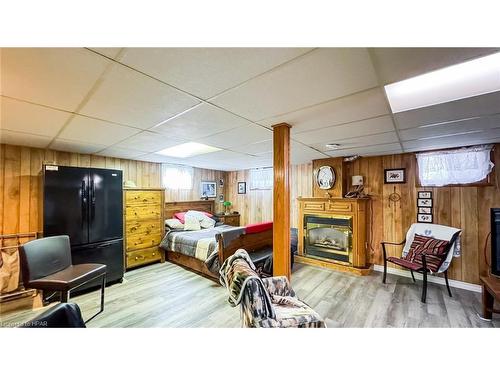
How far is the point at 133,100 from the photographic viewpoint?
57.7 inches

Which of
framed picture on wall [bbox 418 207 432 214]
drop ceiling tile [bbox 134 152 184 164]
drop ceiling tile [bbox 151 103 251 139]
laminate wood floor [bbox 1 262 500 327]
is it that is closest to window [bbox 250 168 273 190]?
drop ceiling tile [bbox 134 152 184 164]

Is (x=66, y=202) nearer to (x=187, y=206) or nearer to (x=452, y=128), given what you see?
(x=187, y=206)

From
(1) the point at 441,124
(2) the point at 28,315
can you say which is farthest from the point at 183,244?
(1) the point at 441,124

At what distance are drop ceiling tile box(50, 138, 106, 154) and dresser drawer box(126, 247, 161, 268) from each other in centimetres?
184

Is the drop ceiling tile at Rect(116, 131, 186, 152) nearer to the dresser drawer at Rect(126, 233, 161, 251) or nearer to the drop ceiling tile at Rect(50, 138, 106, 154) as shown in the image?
the drop ceiling tile at Rect(50, 138, 106, 154)

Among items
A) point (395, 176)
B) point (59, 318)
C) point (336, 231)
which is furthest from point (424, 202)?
point (59, 318)

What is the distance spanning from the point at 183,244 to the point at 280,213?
7.96 ft

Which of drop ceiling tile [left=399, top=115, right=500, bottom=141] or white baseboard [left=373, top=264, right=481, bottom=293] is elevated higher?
drop ceiling tile [left=399, top=115, right=500, bottom=141]

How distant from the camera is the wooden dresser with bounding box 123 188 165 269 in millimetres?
3551

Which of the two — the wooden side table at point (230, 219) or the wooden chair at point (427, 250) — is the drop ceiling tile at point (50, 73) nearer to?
the wooden chair at point (427, 250)

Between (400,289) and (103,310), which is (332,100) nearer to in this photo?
(400,289)

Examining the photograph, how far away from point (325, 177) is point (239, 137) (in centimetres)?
229

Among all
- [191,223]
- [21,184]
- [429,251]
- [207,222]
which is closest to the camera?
[21,184]

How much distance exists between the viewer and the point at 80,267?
2271mm
